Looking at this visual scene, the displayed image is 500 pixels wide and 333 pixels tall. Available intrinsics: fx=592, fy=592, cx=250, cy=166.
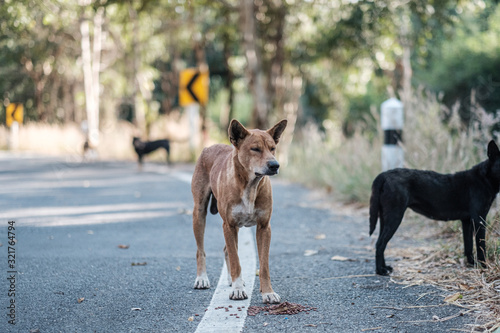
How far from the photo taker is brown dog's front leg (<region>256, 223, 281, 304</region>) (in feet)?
14.0

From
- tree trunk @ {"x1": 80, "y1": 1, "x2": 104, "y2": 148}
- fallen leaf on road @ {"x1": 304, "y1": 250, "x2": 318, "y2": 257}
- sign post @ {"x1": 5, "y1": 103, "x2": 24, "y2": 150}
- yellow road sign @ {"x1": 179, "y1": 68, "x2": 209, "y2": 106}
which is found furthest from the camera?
sign post @ {"x1": 5, "y1": 103, "x2": 24, "y2": 150}

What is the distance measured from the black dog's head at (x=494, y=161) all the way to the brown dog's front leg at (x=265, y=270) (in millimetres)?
2052

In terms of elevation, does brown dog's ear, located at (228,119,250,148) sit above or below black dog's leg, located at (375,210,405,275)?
above

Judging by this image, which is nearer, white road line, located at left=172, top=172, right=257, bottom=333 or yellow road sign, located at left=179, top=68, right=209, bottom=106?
white road line, located at left=172, top=172, right=257, bottom=333

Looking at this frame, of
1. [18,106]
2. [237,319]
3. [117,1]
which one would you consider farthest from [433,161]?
[18,106]

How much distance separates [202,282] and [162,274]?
1.83 feet

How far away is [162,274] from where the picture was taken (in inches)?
202

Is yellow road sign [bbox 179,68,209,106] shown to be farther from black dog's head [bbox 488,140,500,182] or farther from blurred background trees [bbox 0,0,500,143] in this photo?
black dog's head [bbox 488,140,500,182]

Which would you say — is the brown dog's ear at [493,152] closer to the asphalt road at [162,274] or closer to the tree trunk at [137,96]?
the asphalt road at [162,274]

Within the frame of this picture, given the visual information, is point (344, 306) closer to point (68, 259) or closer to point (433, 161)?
point (68, 259)

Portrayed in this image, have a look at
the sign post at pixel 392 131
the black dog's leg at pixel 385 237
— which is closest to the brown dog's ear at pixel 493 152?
the black dog's leg at pixel 385 237

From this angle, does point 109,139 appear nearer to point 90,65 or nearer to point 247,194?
point 90,65

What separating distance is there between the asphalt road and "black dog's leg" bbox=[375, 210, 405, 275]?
10cm

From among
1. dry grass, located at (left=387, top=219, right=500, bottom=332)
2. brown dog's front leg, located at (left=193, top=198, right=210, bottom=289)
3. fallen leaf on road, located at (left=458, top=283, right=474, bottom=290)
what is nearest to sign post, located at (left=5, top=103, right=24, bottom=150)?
brown dog's front leg, located at (left=193, top=198, right=210, bottom=289)
